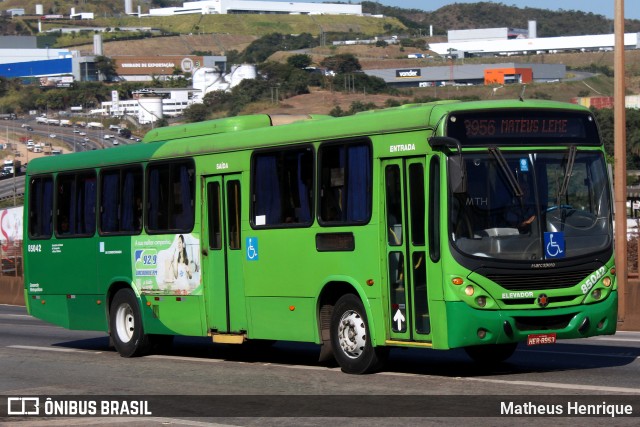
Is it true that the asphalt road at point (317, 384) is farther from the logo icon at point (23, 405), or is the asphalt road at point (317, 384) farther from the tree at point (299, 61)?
the tree at point (299, 61)

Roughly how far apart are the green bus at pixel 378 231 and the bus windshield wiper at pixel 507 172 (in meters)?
0.02

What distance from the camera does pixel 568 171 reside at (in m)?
13.0

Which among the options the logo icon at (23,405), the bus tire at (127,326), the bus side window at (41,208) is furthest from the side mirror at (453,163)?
the bus side window at (41,208)

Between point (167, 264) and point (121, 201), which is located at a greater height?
point (121, 201)

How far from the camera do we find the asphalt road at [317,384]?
11.0m

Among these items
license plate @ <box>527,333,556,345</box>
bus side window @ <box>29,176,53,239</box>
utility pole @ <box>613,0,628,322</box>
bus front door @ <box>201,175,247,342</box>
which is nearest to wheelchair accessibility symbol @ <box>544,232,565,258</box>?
license plate @ <box>527,333,556,345</box>

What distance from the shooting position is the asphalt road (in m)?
11.0

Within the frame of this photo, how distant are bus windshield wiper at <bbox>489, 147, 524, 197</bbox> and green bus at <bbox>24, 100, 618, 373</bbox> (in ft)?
0.07

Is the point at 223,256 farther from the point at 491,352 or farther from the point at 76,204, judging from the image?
the point at 76,204

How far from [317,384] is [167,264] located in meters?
4.69

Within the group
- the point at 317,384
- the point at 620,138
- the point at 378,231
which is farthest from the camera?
the point at 620,138

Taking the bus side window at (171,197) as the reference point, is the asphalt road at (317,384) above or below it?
below

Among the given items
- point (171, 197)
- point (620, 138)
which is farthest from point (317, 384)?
point (620, 138)

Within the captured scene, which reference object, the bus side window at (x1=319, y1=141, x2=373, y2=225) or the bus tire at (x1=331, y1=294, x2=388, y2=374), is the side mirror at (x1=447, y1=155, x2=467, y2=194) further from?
the bus tire at (x1=331, y1=294, x2=388, y2=374)
